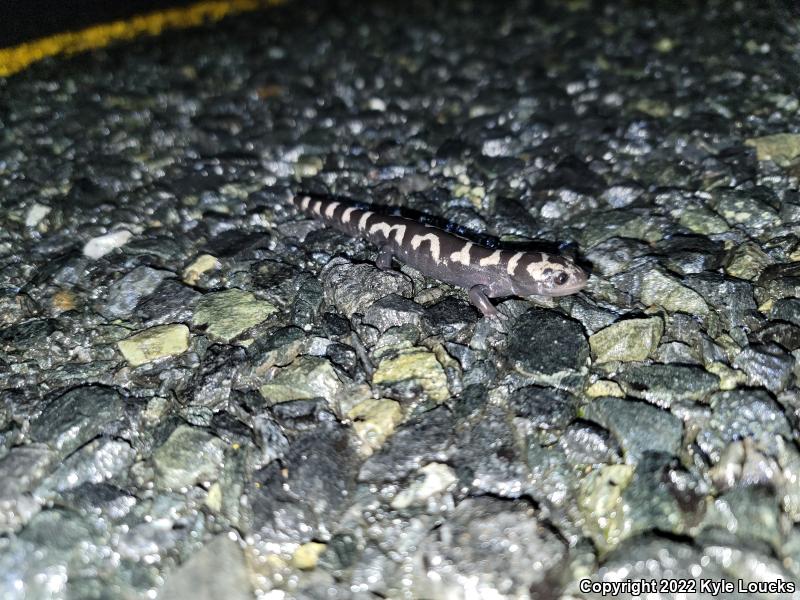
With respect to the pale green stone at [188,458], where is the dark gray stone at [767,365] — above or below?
above

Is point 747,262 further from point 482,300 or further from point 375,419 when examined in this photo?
point 375,419

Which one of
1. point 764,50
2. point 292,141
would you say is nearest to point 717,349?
point 292,141

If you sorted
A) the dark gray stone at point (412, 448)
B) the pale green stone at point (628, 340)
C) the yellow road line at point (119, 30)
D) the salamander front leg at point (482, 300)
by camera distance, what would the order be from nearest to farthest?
1. the dark gray stone at point (412, 448)
2. the pale green stone at point (628, 340)
3. the salamander front leg at point (482, 300)
4. the yellow road line at point (119, 30)

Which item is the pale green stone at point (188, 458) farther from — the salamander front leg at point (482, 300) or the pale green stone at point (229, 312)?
the salamander front leg at point (482, 300)

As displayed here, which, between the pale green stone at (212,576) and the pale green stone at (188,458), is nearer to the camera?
the pale green stone at (212,576)

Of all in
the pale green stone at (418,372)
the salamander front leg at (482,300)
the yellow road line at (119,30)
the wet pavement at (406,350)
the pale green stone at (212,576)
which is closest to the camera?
the pale green stone at (212,576)

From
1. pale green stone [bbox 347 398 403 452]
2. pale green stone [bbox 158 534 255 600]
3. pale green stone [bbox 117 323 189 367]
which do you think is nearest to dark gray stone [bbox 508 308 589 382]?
pale green stone [bbox 347 398 403 452]

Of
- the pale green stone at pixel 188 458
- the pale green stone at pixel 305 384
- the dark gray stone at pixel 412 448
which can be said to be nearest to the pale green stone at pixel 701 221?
the dark gray stone at pixel 412 448

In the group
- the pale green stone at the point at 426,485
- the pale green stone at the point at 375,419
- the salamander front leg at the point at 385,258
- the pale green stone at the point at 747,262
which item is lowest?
the pale green stone at the point at 426,485
